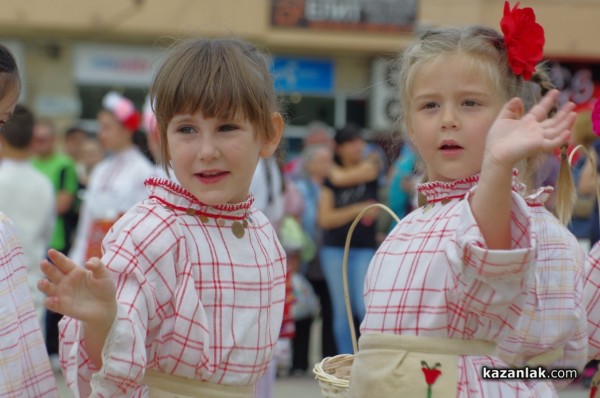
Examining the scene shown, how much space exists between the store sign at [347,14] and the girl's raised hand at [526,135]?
15.7m

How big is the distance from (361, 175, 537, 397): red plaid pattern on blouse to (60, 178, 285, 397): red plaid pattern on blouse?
1.08 feet

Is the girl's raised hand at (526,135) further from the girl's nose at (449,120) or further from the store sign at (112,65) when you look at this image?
the store sign at (112,65)

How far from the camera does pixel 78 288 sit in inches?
91.4

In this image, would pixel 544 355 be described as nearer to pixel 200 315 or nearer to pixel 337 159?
pixel 200 315

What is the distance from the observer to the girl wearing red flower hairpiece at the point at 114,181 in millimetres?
6832

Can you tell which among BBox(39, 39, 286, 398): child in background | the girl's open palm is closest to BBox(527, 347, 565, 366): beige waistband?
BBox(39, 39, 286, 398): child in background

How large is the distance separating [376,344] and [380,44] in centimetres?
1595

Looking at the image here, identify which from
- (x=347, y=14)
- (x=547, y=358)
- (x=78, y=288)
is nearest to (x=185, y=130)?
(x=78, y=288)

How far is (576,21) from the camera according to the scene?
18250 millimetres

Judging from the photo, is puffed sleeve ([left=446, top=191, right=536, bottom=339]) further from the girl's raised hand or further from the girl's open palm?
the girl's open palm

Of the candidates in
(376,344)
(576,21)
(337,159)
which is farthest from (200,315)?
(576,21)

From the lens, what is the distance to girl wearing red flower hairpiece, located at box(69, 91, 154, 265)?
6832 mm

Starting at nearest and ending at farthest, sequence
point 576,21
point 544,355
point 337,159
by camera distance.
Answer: point 544,355 < point 337,159 < point 576,21

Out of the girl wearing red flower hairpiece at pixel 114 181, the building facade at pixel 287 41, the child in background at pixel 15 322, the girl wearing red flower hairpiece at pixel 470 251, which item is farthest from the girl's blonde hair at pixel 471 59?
the building facade at pixel 287 41
